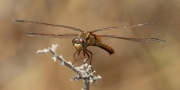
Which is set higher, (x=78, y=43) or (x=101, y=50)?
(x=101, y=50)

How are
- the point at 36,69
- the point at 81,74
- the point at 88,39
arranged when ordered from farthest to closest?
the point at 36,69
the point at 88,39
the point at 81,74

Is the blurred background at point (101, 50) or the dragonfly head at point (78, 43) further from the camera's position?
the blurred background at point (101, 50)

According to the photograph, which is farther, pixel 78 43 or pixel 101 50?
pixel 101 50

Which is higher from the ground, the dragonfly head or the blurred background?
the blurred background

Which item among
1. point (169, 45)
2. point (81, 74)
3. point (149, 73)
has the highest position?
point (169, 45)

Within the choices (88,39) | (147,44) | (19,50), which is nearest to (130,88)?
(147,44)

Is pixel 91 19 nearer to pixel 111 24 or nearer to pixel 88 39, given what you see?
pixel 111 24

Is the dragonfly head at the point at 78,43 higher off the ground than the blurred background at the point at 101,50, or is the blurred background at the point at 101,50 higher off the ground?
the blurred background at the point at 101,50

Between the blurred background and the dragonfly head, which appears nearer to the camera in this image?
the dragonfly head
